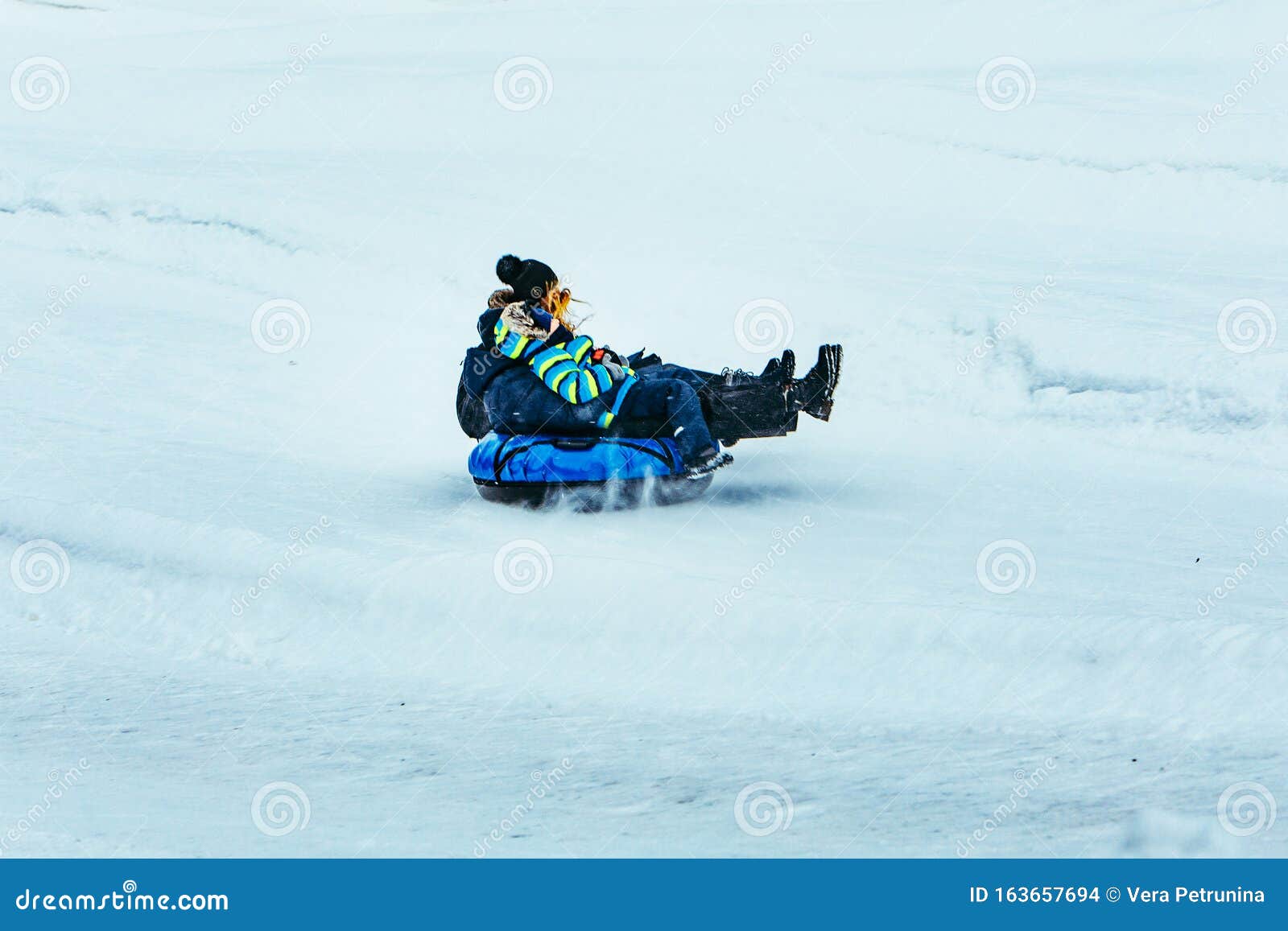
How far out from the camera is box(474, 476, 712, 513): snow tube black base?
6.66 m

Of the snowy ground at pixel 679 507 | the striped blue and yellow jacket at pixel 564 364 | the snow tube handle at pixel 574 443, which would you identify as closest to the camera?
the snowy ground at pixel 679 507

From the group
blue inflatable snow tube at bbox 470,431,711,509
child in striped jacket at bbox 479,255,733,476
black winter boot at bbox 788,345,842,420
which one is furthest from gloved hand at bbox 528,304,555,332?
black winter boot at bbox 788,345,842,420

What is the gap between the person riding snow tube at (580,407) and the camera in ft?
21.4

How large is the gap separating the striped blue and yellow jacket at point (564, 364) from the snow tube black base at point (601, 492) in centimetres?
31

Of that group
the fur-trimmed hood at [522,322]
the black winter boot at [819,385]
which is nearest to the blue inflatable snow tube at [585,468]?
the fur-trimmed hood at [522,322]

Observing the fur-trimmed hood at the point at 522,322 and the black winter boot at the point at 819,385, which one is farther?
the black winter boot at the point at 819,385

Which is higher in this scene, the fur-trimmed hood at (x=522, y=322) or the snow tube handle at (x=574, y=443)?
the fur-trimmed hood at (x=522, y=322)

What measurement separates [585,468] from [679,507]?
1.72 feet

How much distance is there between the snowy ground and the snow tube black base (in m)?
0.12

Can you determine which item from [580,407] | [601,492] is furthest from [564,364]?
[601,492]

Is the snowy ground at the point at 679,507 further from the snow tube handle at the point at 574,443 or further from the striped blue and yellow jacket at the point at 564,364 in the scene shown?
the striped blue and yellow jacket at the point at 564,364

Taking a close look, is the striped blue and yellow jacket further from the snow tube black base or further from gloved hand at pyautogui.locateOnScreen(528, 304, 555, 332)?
the snow tube black base

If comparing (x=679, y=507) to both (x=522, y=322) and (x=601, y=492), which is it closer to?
(x=601, y=492)

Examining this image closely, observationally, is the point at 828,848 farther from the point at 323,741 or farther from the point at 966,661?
the point at 323,741
